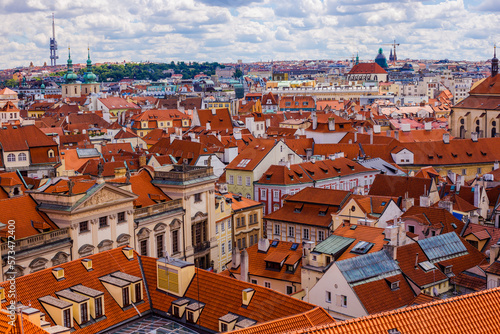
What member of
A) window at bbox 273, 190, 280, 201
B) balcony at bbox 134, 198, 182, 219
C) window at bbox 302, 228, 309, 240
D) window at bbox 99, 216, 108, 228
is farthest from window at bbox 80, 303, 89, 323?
window at bbox 273, 190, 280, 201

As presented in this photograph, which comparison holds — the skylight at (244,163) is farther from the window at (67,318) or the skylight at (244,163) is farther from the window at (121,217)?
the window at (67,318)

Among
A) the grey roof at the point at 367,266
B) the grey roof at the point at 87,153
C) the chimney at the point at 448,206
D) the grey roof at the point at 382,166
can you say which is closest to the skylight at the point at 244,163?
the grey roof at the point at 382,166

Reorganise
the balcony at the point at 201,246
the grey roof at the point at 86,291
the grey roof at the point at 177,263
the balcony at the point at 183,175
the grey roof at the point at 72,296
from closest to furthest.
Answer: the grey roof at the point at 72,296
the grey roof at the point at 86,291
the grey roof at the point at 177,263
the balcony at the point at 183,175
the balcony at the point at 201,246

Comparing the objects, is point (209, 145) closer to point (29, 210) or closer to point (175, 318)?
point (29, 210)

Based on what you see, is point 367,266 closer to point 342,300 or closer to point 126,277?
point 342,300

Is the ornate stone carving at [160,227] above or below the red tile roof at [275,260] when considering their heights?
above

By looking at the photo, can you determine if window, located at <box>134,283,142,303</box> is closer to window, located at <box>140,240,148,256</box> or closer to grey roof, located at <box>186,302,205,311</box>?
grey roof, located at <box>186,302,205,311</box>

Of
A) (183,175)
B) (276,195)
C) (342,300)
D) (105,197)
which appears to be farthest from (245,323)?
(276,195)
